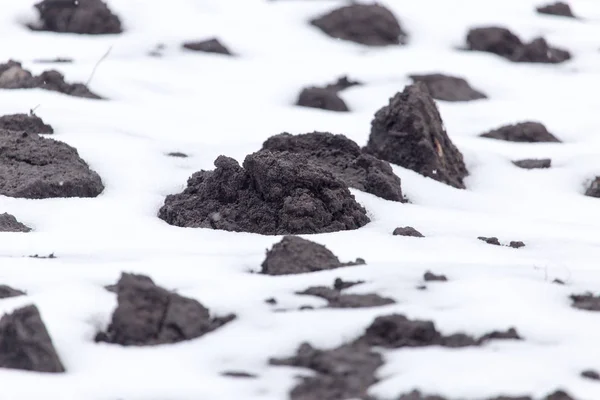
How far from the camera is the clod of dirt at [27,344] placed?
3967 mm

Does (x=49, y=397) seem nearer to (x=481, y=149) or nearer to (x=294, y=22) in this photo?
(x=481, y=149)

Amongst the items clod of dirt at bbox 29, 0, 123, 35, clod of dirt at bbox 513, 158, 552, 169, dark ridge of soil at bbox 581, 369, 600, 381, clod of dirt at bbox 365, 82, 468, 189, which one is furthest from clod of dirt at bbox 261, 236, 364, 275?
clod of dirt at bbox 29, 0, 123, 35

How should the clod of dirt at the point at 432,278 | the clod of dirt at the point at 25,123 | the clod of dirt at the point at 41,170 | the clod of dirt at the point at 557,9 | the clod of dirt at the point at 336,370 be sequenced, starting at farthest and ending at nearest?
the clod of dirt at the point at 557,9 < the clod of dirt at the point at 25,123 < the clod of dirt at the point at 41,170 < the clod of dirt at the point at 432,278 < the clod of dirt at the point at 336,370

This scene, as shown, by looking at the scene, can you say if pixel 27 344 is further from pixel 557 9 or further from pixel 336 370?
pixel 557 9

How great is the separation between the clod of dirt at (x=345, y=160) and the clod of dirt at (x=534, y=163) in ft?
5.52

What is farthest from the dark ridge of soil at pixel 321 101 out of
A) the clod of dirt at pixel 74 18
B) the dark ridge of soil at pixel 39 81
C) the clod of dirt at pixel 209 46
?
the clod of dirt at pixel 74 18

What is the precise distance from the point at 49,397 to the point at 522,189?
16.4ft

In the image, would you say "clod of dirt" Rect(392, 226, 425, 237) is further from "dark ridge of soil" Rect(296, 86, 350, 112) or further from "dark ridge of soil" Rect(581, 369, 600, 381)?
"dark ridge of soil" Rect(296, 86, 350, 112)

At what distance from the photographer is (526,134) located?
9695 mm

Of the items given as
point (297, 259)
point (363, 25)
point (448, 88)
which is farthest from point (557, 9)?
point (297, 259)

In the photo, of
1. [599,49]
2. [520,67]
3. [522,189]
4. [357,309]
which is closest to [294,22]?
[520,67]

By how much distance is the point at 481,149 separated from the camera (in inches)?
357

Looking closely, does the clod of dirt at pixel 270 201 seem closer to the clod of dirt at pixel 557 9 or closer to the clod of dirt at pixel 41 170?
the clod of dirt at pixel 41 170

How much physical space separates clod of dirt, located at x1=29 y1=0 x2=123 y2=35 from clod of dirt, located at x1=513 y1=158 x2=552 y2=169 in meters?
5.10
